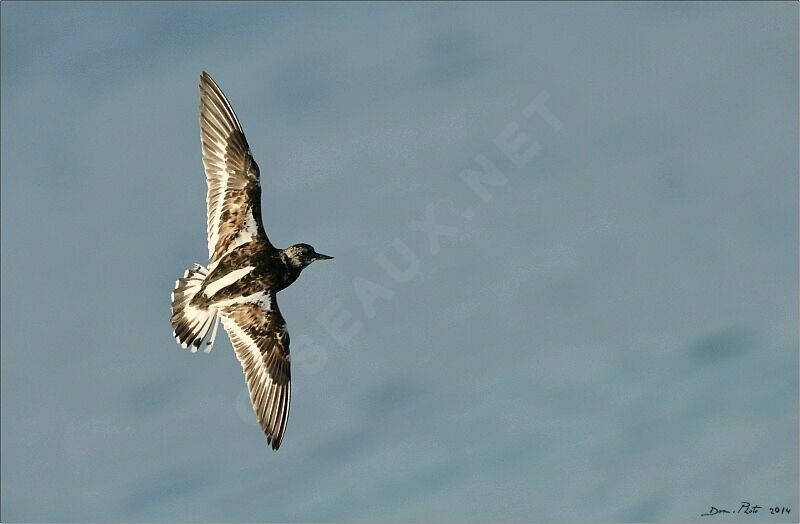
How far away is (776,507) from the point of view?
17641mm

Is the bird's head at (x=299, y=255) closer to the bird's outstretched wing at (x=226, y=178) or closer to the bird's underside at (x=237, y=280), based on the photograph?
the bird's underside at (x=237, y=280)

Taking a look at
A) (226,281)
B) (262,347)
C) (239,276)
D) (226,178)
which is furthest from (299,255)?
(226,178)

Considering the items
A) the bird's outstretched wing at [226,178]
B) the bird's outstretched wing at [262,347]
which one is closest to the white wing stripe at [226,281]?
the bird's outstretched wing at [226,178]

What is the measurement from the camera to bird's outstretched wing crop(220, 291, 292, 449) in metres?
19.1

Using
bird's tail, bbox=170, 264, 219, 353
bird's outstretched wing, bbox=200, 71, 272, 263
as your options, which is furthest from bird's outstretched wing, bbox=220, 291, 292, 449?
bird's outstretched wing, bbox=200, 71, 272, 263

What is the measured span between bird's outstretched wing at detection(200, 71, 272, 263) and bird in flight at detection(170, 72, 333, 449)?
0.02 meters

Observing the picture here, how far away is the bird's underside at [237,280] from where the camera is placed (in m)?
18.7

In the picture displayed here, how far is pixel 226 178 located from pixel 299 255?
7.38 feet

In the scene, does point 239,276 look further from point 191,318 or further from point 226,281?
point 191,318

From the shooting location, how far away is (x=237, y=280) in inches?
733

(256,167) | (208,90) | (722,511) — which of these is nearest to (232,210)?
(256,167)

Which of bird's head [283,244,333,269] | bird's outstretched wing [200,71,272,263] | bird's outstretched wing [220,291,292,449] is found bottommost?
bird's outstretched wing [220,291,292,449]

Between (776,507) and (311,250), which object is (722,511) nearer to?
(776,507)

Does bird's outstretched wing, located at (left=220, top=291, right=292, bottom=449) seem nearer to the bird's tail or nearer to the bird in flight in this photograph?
the bird in flight
